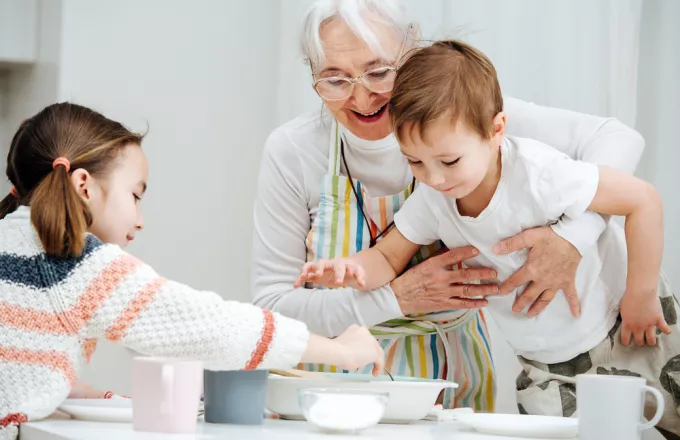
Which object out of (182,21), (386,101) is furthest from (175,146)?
(386,101)

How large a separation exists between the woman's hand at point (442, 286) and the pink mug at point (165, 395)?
758 mm

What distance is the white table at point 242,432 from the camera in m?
0.95

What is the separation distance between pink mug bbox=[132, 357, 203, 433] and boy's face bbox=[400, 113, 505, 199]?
0.65m

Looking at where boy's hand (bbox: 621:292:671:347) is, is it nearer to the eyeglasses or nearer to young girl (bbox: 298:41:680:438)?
young girl (bbox: 298:41:680:438)

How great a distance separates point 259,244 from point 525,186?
65cm

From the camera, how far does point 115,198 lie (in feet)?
4.33

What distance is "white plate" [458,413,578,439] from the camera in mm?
1051

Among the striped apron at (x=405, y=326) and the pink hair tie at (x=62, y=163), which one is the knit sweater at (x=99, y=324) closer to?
the pink hair tie at (x=62, y=163)

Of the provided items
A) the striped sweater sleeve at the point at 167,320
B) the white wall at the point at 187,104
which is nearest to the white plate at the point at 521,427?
the striped sweater sleeve at the point at 167,320

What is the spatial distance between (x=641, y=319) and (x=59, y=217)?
1.06 meters

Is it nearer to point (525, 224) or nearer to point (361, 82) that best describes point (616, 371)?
point (525, 224)

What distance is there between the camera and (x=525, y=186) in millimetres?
1592

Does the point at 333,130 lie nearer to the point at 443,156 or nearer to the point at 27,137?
the point at 443,156

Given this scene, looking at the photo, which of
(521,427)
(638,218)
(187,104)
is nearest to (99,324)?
(521,427)
